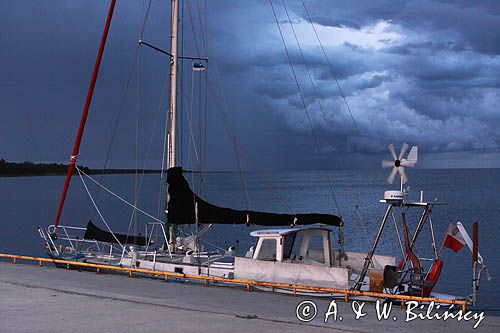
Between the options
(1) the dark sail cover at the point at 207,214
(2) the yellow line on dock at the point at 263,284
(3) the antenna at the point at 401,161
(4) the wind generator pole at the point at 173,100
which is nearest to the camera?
(2) the yellow line on dock at the point at 263,284

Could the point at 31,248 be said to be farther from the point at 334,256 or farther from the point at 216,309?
the point at 216,309

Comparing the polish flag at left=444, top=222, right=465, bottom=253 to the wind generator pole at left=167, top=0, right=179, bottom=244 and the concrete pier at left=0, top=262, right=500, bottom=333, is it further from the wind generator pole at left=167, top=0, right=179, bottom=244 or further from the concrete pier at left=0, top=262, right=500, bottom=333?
the wind generator pole at left=167, top=0, right=179, bottom=244

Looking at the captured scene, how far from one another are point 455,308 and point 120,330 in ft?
27.1

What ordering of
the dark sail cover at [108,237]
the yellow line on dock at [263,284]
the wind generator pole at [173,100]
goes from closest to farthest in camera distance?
the yellow line on dock at [263,284] < the wind generator pole at [173,100] < the dark sail cover at [108,237]

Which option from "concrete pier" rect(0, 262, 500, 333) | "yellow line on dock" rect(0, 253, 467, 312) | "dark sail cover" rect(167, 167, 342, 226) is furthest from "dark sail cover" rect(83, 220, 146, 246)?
"concrete pier" rect(0, 262, 500, 333)

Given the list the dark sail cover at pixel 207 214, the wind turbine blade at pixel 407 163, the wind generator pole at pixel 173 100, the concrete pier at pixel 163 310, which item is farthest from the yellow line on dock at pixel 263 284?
the wind turbine blade at pixel 407 163

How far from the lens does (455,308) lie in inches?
653

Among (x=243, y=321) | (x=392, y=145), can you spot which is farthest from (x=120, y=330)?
(x=392, y=145)

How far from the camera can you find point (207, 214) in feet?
68.5

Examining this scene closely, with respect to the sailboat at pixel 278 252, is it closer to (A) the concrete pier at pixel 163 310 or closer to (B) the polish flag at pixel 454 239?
(B) the polish flag at pixel 454 239

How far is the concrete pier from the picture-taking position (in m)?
13.3

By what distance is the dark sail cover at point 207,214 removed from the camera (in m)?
20.0

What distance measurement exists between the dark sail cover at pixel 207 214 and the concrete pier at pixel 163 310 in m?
2.56

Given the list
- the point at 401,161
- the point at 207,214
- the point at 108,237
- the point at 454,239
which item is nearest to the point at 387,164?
the point at 401,161
